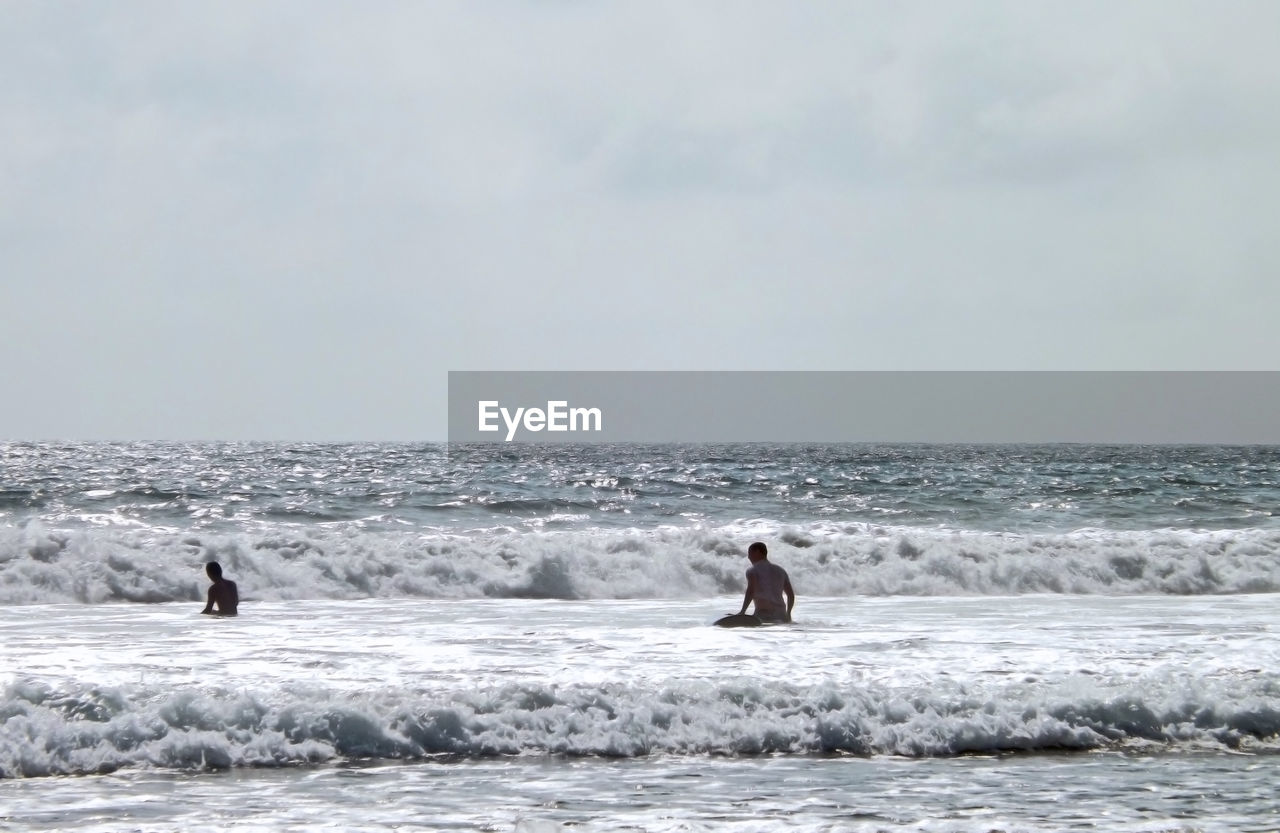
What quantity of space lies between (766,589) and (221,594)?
717 cm

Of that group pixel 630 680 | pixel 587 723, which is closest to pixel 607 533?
pixel 630 680

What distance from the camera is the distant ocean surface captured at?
728cm

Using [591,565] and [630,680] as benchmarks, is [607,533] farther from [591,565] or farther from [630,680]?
[630,680]

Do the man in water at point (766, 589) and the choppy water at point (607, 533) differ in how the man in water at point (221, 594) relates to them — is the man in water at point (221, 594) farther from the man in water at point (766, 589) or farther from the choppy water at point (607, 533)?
the man in water at point (766, 589)

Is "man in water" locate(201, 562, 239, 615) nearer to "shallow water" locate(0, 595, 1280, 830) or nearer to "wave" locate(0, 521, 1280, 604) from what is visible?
"shallow water" locate(0, 595, 1280, 830)

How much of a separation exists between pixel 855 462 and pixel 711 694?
49.9 meters

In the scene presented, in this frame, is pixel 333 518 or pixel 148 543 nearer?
pixel 148 543

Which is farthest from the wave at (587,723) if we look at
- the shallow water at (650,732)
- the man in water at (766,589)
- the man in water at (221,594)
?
the man in water at (221,594)

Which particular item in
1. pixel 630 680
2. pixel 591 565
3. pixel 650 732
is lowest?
pixel 591 565

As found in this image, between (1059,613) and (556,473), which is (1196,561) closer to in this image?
(1059,613)

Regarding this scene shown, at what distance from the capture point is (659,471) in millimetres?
48469

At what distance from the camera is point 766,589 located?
48.0 feet

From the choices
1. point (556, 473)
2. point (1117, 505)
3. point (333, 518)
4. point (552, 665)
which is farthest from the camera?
point (556, 473)

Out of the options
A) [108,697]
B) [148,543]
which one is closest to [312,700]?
[108,697]
